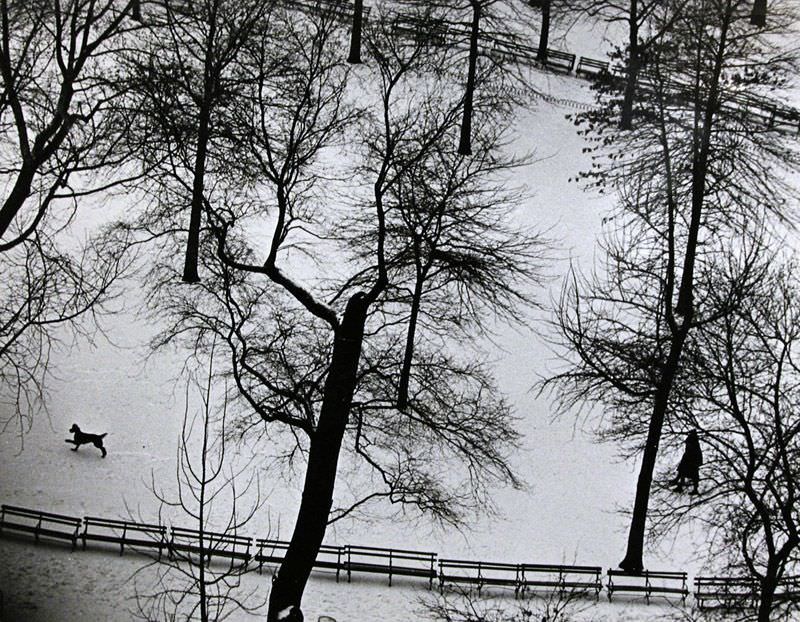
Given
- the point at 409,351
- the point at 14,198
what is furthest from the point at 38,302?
the point at 409,351

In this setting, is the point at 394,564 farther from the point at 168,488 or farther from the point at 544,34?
the point at 544,34

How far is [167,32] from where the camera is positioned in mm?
30734

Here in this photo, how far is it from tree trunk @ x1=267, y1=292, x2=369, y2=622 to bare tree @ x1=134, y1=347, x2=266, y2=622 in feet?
2.29

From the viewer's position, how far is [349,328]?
15.5 m

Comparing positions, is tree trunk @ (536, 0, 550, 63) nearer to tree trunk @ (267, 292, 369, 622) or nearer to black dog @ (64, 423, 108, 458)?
tree trunk @ (267, 292, 369, 622)

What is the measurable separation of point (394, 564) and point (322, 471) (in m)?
4.07

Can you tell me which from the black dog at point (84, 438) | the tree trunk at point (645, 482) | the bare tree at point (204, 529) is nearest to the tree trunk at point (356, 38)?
the bare tree at point (204, 529)

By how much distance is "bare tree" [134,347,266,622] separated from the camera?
15461 millimetres

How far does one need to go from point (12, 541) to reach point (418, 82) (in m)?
20.8

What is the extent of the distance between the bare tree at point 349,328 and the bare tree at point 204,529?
0.98m

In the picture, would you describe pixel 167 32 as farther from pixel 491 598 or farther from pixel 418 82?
pixel 491 598

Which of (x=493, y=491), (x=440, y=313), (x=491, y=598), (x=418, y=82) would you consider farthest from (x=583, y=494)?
(x=418, y=82)

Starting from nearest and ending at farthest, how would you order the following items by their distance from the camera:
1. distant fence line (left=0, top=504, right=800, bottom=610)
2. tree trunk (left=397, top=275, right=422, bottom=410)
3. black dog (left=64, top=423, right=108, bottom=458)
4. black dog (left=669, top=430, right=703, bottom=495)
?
distant fence line (left=0, top=504, right=800, bottom=610) → black dog (left=64, top=423, right=108, bottom=458) → black dog (left=669, top=430, right=703, bottom=495) → tree trunk (left=397, top=275, right=422, bottom=410)

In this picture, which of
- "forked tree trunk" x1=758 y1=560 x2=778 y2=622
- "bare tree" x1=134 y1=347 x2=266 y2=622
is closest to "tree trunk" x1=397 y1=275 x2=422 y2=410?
"bare tree" x1=134 y1=347 x2=266 y2=622
